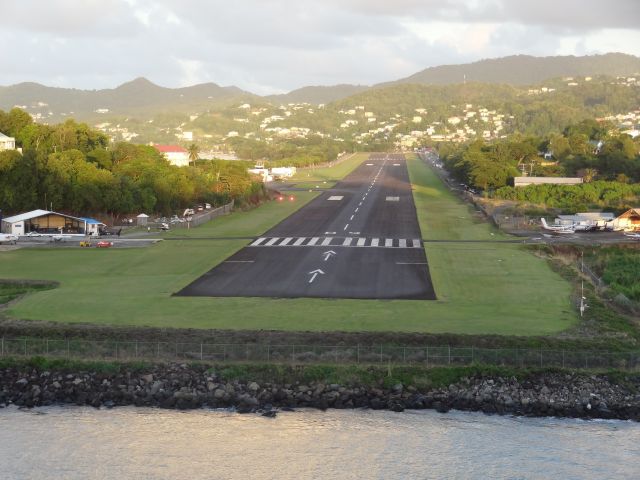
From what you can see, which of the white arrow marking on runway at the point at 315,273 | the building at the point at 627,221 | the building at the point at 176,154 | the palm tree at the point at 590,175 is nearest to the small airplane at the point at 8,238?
the white arrow marking on runway at the point at 315,273

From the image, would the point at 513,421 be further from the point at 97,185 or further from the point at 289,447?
the point at 97,185

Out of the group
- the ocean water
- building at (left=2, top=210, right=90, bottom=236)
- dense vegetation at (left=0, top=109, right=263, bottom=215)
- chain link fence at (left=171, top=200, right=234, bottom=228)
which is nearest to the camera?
the ocean water

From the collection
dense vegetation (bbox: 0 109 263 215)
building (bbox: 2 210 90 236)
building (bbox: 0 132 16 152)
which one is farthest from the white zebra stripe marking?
building (bbox: 0 132 16 152)

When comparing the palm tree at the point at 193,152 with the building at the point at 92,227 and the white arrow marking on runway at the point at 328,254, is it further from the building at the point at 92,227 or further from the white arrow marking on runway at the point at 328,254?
the white arrow marking on runway at the point at 328,254

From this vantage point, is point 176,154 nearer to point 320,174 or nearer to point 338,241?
point 320,174

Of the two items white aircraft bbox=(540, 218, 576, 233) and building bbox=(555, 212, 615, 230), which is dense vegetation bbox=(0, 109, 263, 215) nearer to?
white aircraft bbox=(540, 218, 576, 233)

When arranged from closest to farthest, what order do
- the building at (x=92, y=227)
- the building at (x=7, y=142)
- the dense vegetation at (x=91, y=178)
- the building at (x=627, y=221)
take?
1. the building at (x=92, y=227)
2. the building at (x=627, y=221)
3. the dense vegetation at (x=91, y=178)
4. the building at (x=7, y=142)
